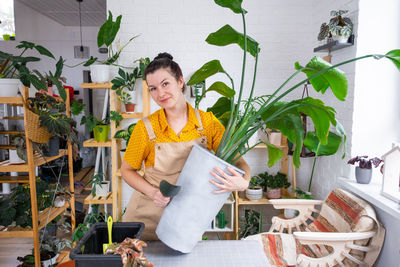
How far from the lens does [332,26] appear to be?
230 centimetres

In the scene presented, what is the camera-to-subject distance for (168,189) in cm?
89

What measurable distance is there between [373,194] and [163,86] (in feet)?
5.44

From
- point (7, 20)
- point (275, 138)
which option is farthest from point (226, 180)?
point (7, 20)

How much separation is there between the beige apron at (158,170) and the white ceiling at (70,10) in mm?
4465

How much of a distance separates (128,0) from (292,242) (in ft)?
9.26

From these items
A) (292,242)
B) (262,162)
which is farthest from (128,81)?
(292,242)

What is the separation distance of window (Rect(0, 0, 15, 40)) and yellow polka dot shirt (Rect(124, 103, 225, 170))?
6117mm

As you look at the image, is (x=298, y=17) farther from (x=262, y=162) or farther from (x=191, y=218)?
(x=191, y=218)

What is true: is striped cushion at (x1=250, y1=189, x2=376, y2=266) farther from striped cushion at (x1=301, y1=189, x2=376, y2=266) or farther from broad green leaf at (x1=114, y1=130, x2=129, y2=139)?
broad green leaf at (x1=114, y1=130, x2=129, y2=139)

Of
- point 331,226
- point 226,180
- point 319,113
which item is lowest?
point 331,226

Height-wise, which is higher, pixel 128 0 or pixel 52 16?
pixel 52 16

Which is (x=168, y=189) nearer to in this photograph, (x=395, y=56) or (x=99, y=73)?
(x=395, y=56)

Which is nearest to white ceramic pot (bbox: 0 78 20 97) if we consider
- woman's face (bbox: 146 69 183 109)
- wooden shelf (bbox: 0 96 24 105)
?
wooden shelf (bbox: 0 96 24 105)

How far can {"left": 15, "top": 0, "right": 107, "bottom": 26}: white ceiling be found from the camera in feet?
16.8
